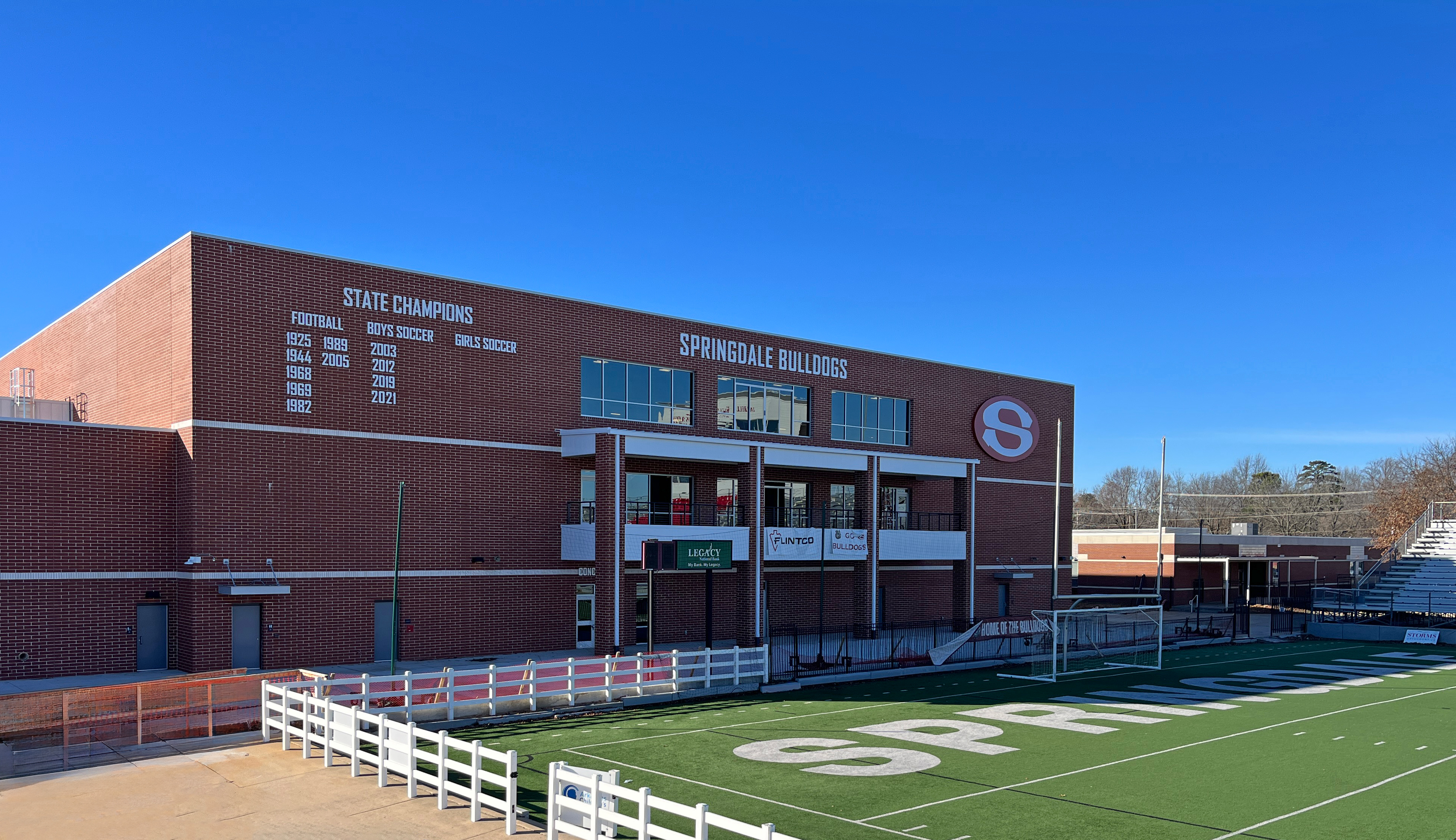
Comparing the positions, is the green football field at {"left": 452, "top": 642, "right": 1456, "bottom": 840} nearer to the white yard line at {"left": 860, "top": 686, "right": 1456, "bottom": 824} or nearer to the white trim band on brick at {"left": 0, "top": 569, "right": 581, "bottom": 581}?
the white yard line at {"left": 860, "top": 686, "right": 1456, "bottom": 824}

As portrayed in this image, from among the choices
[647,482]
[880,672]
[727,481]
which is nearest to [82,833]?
[880,672]

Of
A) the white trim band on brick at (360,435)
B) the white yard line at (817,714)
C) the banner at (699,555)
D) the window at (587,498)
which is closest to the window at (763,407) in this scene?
the window at (587,498)

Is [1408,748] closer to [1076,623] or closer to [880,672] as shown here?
[880,672]

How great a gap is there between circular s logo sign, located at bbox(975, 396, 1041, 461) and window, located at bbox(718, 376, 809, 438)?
10355 mm

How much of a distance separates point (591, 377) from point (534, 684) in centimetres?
1614

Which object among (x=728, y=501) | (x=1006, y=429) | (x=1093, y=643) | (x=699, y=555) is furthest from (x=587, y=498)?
(x=1006, y=429)

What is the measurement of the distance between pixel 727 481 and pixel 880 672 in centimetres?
1164

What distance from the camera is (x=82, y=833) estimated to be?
1302cm

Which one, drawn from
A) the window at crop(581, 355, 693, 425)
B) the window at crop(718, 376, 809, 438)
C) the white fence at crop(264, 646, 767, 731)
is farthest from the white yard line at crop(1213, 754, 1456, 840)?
the window at crop(718, 376, 809, 438)

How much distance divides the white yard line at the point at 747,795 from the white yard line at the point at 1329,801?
4.20m

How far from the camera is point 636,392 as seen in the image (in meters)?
38.1

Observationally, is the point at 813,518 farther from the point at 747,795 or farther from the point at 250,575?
the point at 747,795

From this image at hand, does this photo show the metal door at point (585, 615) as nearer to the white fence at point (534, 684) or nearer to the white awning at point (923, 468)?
the white fence at point (534, 684)

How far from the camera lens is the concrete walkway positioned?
516 inches
